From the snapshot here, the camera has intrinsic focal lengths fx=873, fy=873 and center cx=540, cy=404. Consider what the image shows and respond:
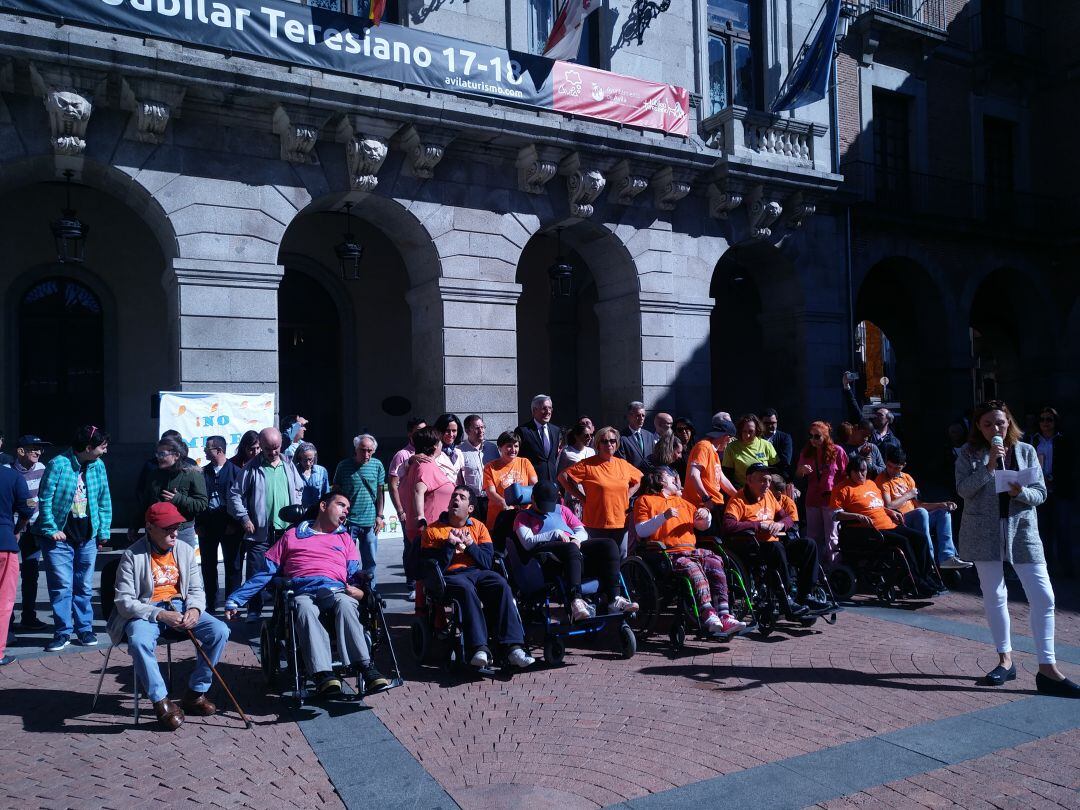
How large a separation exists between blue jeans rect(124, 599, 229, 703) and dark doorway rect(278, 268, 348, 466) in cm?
1002

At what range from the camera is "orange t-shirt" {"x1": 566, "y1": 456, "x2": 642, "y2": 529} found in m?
7.59

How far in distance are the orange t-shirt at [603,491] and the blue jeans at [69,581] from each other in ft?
13.7

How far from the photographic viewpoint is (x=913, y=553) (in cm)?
883

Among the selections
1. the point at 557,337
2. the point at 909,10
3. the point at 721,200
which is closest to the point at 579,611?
the point at 721,200

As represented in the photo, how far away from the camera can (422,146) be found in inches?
A: 473

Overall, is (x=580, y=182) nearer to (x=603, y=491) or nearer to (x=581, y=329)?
(x=581, y=329)

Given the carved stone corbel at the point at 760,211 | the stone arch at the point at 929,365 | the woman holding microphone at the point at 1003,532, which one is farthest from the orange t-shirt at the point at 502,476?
the stone arch at the point at 929,365

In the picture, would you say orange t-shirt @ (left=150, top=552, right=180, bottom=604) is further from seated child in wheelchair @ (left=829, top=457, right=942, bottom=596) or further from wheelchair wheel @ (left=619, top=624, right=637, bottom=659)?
seated child in wheelchair @ (left=829, top=457, right=942, bottom=596)

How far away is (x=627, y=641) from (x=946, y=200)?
15.9 m

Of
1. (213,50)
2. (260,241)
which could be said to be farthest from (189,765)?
(213,50)

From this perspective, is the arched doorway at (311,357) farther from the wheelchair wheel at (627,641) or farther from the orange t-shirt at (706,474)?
the wheelchair wheel at (627,641)

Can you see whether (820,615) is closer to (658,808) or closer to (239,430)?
(658,808)

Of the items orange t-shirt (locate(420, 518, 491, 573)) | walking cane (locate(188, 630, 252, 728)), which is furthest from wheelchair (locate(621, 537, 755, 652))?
walking cane (locate(188, 630, 252, 728))

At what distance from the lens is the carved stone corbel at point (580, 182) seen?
13312 millimetres
